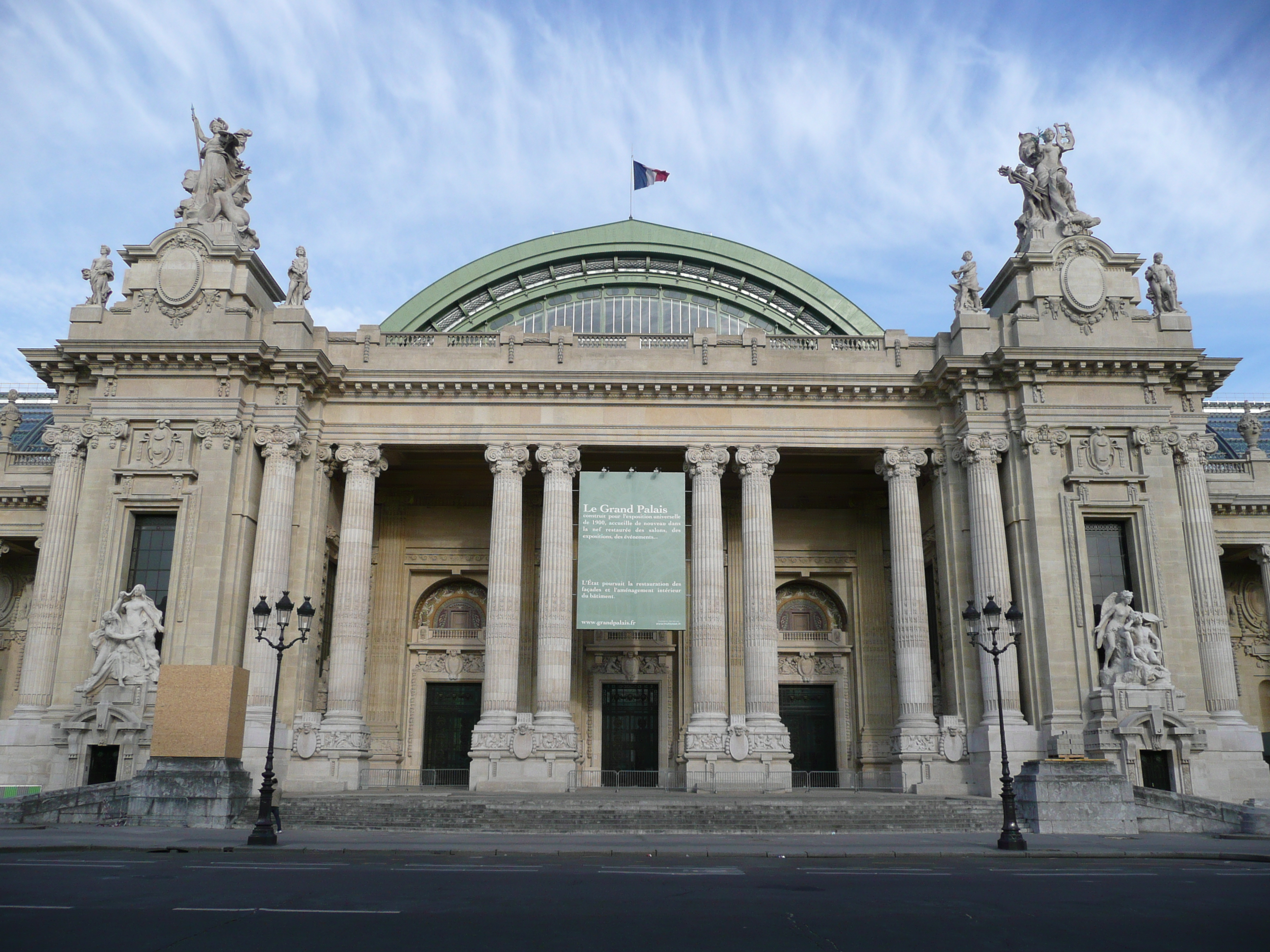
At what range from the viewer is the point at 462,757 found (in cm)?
3781

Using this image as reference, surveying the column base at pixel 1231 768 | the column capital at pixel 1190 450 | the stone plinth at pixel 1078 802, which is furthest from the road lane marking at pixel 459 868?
the column capital at pixel 1190 450

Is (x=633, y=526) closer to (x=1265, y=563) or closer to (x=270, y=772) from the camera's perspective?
(x=270, y=772)

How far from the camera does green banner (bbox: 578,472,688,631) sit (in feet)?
105

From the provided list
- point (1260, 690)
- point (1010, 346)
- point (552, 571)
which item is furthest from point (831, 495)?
point (1260, 690)

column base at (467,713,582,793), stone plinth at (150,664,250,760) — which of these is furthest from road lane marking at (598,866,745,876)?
column base at (467,713,582,793)

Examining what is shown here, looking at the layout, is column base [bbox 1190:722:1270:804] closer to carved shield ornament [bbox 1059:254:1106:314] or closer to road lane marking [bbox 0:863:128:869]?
carved shield ornament [bbox 1059:254:1106:314]

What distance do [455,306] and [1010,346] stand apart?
78.0 feet

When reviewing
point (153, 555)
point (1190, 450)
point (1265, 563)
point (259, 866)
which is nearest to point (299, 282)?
point (153, 555)

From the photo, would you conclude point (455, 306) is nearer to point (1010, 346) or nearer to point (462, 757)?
point (462, 757)

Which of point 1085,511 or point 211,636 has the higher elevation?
point 1085,511

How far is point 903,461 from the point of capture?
33844 millimetres

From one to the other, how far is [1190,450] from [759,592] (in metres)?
14.4

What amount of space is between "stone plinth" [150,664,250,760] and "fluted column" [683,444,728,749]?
1346cm

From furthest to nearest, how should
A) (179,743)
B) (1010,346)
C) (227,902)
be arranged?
(1010,346) → (179,743) → (227,902)
